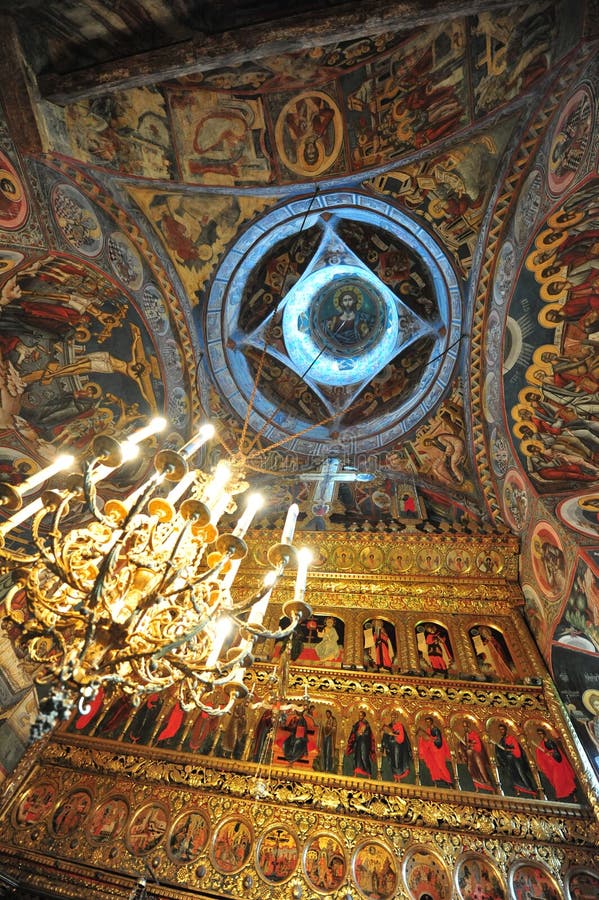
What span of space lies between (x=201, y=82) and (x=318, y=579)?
314 inches

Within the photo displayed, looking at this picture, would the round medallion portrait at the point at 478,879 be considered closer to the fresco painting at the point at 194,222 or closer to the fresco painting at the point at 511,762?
the fresco painting at the point at 511,762

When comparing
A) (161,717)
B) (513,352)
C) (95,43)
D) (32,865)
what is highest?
(513,352)

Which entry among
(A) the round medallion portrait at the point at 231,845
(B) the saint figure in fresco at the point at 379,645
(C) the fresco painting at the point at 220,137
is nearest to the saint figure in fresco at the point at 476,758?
(B) the saint figure in fresco at the point at 379,645

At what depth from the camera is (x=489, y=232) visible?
5906mm

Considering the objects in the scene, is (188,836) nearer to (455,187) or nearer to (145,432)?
(145,432)

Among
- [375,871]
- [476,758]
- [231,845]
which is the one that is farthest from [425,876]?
[231,845]

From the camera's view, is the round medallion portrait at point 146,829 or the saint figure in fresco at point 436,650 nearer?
the round medallion portrait at point 146,829

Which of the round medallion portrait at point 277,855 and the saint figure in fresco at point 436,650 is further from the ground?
the saint figure in fresco at point 436,650

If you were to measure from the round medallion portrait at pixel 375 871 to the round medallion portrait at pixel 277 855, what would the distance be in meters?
0.60

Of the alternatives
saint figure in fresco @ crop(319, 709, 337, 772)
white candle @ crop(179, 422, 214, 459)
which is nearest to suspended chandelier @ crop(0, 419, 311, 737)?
white candle @ crop(179, 422, 214, 459)

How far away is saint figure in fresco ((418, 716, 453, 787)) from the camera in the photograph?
4.47 meters

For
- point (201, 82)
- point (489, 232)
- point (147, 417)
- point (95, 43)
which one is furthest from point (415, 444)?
point (95, 43)

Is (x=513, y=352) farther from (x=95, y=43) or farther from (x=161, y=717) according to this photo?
(x=161, y=717)

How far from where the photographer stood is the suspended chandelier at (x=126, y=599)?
8.19ft
